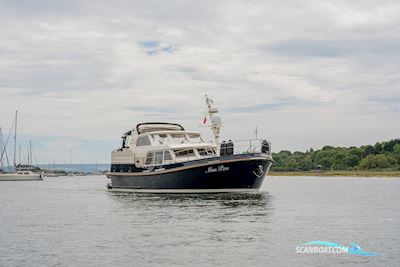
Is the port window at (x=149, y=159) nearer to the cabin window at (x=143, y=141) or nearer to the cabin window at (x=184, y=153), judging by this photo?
the cabin window at (x=143, y=141)

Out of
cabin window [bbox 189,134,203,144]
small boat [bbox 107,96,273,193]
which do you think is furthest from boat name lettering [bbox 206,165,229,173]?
cabin window [bbox 189,134,203,144]

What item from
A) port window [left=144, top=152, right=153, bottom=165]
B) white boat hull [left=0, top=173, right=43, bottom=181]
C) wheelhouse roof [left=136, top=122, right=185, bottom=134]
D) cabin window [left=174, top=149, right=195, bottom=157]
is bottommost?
white boat hull [left=0, top=173, right=43, bottom=181]

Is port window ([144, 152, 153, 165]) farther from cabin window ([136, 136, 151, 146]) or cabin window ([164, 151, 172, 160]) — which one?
cabin window ([164, 151, 172, 160])

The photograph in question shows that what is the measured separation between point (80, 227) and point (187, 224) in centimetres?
554

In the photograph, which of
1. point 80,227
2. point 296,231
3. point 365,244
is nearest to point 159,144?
point 80,227

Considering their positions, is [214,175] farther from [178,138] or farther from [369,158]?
[369,158]

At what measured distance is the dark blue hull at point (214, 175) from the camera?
46.4 metres

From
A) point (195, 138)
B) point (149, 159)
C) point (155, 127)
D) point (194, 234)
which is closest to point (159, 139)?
point (149, 159)

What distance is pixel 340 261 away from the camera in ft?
63.4

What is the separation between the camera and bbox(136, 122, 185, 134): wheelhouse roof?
57.1m

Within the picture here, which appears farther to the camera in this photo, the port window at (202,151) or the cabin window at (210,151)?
the cabin window at (210,151)

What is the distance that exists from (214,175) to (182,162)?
3086 millimetres

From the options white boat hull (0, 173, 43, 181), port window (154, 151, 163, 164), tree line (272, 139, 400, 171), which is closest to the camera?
port window (154, 151, 163, 164)

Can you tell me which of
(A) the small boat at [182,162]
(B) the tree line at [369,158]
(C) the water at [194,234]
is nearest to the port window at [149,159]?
(A) the small boat at [182,162]
